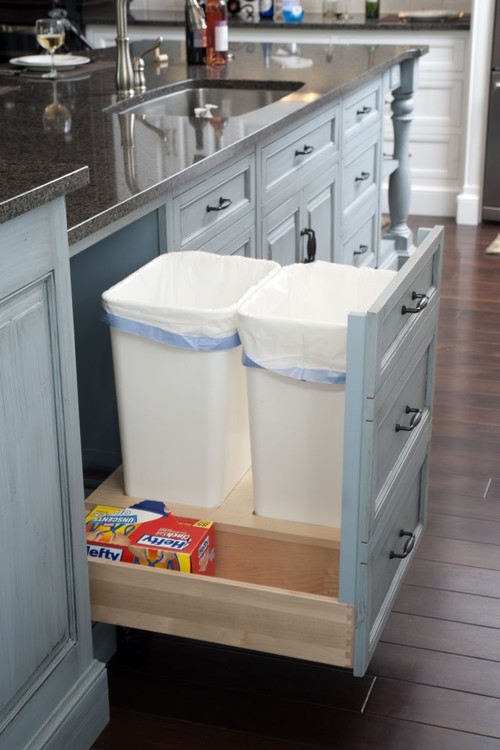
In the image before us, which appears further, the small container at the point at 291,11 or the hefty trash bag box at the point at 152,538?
the small container at the point at 291,11

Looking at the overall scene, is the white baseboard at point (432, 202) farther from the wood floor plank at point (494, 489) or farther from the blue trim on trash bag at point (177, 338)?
the blue trim on trash bag at point (177, 338)

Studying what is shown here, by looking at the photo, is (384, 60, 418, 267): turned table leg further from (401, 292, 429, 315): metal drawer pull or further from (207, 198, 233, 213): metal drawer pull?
(401, 292, 429, 315): metal drawer pull

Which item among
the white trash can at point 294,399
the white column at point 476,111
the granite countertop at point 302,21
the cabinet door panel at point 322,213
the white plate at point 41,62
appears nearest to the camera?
the white trash can at point 294,399

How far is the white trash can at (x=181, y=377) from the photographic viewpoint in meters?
1.64

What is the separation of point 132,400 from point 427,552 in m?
0.84

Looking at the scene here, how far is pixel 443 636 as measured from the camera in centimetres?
196

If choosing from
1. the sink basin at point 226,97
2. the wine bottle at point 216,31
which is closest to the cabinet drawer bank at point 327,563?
the sink basin at point 226,97

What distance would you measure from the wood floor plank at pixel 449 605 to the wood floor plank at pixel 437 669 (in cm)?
12

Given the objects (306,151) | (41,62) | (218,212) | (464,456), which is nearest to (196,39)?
(41,62)

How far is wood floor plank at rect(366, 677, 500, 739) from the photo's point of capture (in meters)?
1.73

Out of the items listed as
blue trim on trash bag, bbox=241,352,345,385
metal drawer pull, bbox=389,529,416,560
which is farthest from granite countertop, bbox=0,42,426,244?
metal drawer pull, bbox=389,529,416,560

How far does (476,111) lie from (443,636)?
3.45m

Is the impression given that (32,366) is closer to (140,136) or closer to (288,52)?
(140,136)

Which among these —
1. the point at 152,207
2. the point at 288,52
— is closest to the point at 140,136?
the point at 152,207
